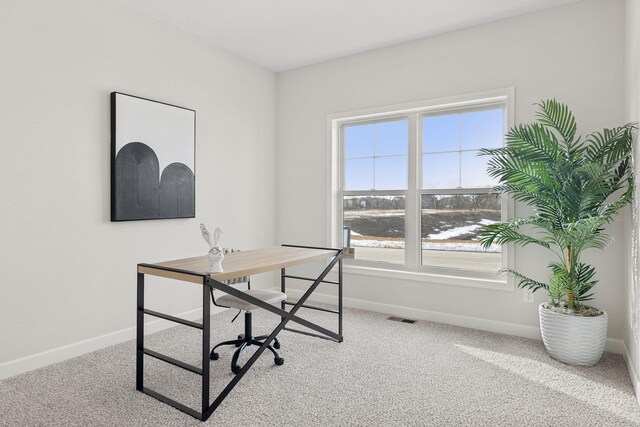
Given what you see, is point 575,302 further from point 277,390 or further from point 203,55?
point 203,55

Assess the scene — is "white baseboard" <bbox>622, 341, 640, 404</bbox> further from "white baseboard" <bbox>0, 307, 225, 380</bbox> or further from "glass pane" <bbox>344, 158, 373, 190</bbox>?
"white baseboard" <bbox>0, 307, 225, 380</bbox>

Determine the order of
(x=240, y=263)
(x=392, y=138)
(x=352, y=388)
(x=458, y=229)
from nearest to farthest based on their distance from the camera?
(x=352, y=388), (x=240, y=263), (x=458, y=229), (x=392, y=138)

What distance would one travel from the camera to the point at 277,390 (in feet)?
7.88

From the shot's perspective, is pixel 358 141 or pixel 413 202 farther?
pixel 358 141

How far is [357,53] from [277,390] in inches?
134

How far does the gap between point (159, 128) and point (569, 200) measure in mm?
3293

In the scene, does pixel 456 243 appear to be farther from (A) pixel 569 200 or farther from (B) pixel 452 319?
(A) pixel 569 200

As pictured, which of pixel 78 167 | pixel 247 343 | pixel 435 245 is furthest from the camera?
pixel 435 245

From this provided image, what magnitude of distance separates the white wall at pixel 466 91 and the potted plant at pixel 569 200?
0.98 feet

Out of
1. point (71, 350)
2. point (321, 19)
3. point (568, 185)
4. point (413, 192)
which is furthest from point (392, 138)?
point (71, 350)

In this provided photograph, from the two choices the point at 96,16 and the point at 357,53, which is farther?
the point at 357,53

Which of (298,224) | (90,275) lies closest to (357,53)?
(298,224)

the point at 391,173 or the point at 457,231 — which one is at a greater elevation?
the point at 391,173

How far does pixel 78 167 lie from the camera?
9.71ft
